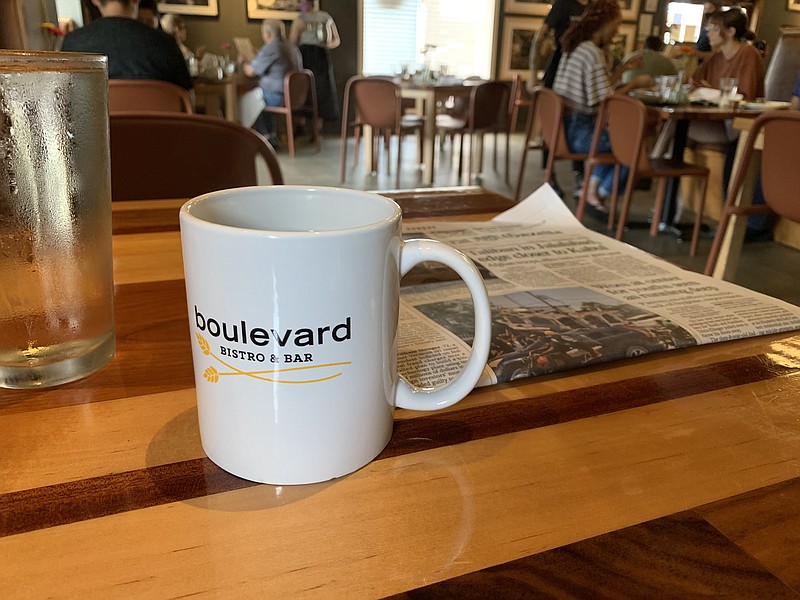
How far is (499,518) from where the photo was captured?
10.1 inches

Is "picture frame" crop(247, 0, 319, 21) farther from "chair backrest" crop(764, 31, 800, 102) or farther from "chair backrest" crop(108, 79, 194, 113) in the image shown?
"chair backrest" crop(108, 79, 194, 113)

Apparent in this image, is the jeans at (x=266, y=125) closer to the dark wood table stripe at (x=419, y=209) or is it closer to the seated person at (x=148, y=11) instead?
the seated person at (x=148, y=11)

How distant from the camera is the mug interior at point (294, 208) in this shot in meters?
0.31

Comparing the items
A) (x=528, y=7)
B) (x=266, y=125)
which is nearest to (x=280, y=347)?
(x=266, y=125)

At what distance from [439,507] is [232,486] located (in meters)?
0.09

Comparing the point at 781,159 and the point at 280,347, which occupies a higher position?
the point at 280,347

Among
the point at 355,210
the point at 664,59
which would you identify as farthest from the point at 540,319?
the point at 664,59

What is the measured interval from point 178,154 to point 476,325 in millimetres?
825

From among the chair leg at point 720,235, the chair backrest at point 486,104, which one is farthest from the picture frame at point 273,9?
the chair leg at point 720,235

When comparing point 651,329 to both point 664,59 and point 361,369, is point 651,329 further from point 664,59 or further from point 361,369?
point 664,59

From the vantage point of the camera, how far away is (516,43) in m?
6.17

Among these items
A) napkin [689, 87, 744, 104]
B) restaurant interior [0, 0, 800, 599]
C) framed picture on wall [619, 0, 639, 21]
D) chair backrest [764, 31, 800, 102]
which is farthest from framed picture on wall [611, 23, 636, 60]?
restaurant interior [0, 0, 800, 599]

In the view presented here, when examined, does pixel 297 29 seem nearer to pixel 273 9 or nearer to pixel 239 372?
pixel 273 9

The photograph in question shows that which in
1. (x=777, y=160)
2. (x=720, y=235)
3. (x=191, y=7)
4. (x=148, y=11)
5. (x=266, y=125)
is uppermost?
(x=191, y=7)
